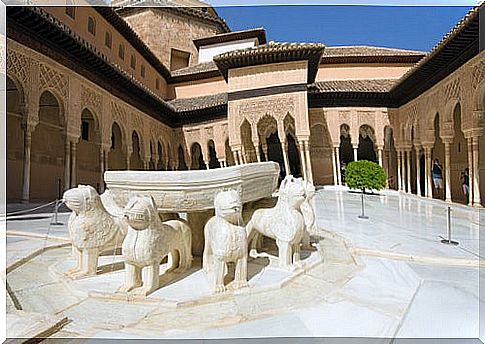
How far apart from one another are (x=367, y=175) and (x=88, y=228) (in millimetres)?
10839

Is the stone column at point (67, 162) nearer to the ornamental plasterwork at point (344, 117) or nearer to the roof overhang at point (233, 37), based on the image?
the ornamental plasterwork at point (344, 117)

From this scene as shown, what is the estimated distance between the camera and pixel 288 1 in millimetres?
2930

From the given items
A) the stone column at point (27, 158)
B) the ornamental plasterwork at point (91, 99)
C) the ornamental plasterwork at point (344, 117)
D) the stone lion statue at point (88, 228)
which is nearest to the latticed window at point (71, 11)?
the ornamental plasterwork at point (91, 99)

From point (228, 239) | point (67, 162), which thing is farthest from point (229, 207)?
point (67, 162)

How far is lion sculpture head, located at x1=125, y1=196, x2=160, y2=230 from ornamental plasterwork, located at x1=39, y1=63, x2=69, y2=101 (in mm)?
9053

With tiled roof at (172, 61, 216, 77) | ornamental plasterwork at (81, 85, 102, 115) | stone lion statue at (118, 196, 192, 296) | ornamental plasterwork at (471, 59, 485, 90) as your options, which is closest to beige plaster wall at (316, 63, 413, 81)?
tiled roof at (172, 61, 216, 77)

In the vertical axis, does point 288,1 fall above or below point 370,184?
above

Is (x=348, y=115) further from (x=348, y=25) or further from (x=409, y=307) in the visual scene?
(x=409, y=307)

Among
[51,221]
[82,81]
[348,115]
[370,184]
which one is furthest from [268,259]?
[348,115]

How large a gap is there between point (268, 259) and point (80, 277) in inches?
72.8

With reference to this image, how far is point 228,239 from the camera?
2793 millimetres

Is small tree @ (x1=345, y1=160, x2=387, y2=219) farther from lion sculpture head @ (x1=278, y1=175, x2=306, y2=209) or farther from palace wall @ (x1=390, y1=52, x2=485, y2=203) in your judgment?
lion sculpture head @ (x1=278, y1=175, x2=306, y2=209)

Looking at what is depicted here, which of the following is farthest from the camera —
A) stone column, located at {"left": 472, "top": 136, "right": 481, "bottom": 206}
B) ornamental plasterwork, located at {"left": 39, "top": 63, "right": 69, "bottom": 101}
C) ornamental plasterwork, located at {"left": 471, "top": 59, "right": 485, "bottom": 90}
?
stone column, located at {"left": 472, "top": 136, "right": 481, "bottom": 206}

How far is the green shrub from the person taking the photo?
40.1ft
